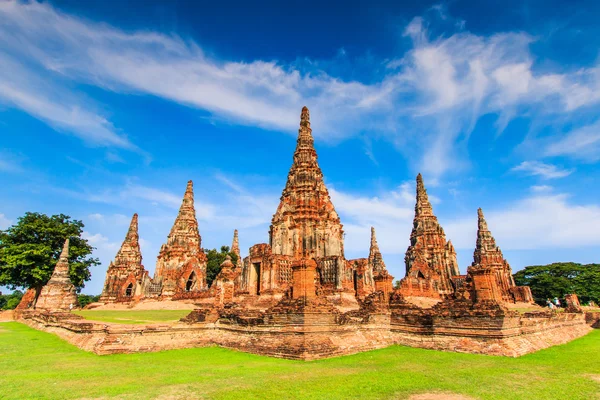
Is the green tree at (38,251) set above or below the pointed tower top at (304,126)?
below

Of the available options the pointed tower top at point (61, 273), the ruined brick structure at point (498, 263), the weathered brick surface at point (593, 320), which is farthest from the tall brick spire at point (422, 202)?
the pointed tower top at point (61, 273)

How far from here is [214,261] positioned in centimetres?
6134

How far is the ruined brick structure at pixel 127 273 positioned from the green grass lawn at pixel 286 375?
34.4m

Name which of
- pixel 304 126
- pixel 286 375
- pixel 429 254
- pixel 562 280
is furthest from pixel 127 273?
pixel 562 280

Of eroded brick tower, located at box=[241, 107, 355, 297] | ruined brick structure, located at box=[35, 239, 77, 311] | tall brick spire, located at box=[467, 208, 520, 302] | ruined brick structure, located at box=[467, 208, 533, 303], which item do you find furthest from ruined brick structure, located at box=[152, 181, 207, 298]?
tall brick spire, located at box=[467, 208, 520, 302]

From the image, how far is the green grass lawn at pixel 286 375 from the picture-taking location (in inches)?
308

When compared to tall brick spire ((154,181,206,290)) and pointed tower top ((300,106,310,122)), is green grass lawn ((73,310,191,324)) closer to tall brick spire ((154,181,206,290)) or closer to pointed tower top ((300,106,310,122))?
tall brick spire ((154,181,206,290))

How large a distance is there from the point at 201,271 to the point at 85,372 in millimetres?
36497

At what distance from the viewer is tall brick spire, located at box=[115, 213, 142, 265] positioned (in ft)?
175

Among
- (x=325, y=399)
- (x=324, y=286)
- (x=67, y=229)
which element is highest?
(x=67, y=229)

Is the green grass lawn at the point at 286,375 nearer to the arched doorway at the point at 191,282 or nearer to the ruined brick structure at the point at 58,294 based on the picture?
the ruined brick structure at the point at 58,294

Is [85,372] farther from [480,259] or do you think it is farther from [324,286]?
[480,259]

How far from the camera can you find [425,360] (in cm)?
1195

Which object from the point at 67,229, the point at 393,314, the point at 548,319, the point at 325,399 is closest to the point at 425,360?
the point at 393,314
